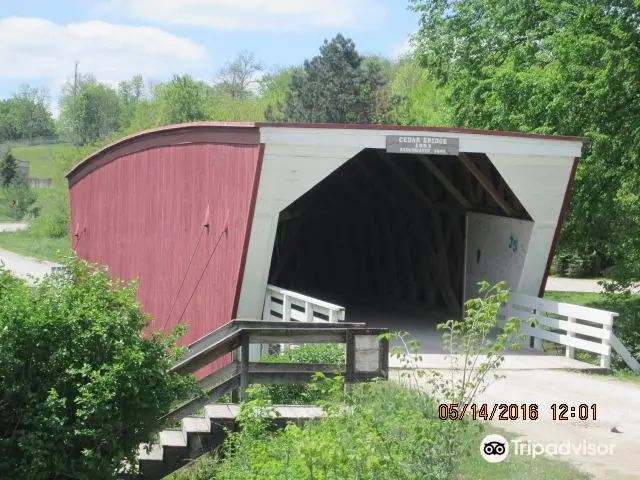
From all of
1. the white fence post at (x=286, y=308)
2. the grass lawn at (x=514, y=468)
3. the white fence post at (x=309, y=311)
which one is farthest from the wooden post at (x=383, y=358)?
the white fence post at (x=286, y=308)

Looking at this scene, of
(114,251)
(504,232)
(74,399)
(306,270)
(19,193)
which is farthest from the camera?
(19,193)

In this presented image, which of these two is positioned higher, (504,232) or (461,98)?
(461,98)

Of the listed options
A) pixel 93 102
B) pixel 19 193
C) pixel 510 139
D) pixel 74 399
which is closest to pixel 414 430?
pixel 74 399

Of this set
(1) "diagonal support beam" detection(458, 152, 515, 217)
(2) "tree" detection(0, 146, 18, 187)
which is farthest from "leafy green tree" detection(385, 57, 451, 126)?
(2) "tree" detection(0, 146, 18, 187)

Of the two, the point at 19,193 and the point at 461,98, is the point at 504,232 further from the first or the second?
the point at 19,193

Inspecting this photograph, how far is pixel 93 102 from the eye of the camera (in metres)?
114

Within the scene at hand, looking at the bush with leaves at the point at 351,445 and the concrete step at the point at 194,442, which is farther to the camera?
the concrete step at the point at 194,442

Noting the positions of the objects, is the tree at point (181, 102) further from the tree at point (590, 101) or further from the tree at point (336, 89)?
the tree at point (590, 101)

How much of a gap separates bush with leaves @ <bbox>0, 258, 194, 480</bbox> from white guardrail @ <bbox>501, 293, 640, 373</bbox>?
223 inches

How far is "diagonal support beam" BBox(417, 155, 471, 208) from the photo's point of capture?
15.2 meters

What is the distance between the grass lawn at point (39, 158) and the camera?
350 ft

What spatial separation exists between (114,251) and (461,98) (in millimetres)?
8863

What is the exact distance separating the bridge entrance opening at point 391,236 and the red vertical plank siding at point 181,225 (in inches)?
74.7
